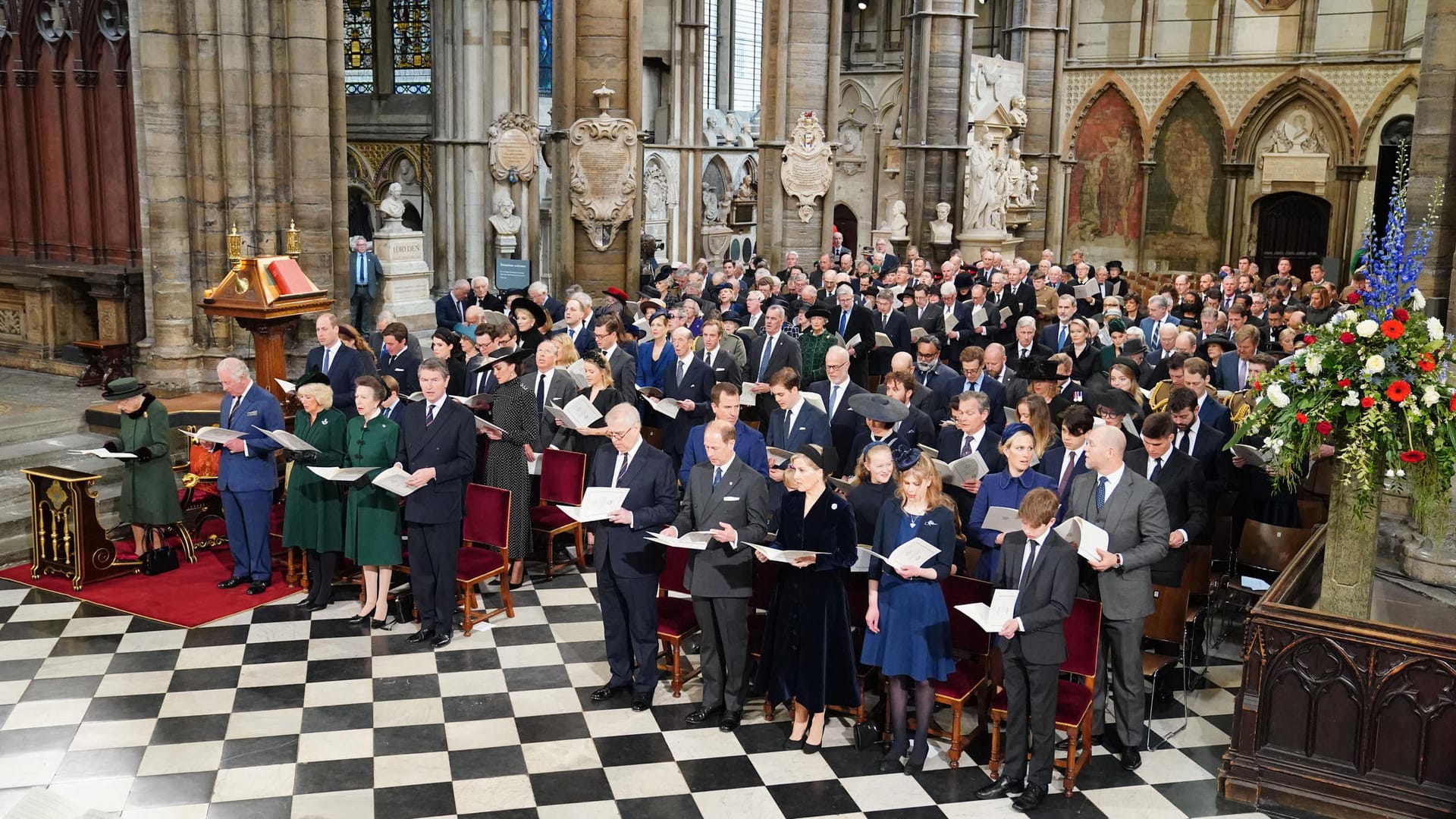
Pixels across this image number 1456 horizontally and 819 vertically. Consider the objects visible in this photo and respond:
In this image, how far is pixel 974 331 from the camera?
47.0 ft

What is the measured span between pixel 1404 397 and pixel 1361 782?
1.88 m

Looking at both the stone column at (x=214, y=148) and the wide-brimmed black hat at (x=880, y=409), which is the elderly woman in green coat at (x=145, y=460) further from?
the wide-brimmed black hat at (x=880, y=409)

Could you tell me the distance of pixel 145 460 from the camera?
9398mm

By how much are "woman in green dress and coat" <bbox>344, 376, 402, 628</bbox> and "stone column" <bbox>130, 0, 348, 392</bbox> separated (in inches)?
182

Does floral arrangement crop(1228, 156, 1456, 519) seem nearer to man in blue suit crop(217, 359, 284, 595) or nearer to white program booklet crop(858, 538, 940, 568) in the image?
white program booklet crop(858, 538, 940, 568)

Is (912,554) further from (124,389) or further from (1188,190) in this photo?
(1188,190)

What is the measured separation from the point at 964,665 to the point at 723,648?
1301 millimetres

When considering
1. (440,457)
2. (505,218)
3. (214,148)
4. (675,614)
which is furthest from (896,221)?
(675,614)

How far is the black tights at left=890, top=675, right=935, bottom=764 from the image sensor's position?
22.2ft

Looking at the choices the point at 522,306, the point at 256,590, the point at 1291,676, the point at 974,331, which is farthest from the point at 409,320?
the point at 1291,676

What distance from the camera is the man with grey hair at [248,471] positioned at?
9.09 m

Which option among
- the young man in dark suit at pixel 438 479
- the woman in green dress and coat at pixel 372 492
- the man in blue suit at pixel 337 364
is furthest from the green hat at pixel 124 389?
the young man in dark suit at pixel 438 479

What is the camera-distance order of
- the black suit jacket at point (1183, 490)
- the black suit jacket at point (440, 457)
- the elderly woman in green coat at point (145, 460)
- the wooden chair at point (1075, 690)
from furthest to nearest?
1. the elderly woman in green coat at point (145, 460)
2. the black suit jacket at point (440, 457)
3. the black suit jacket at point (1183, 490)
4. the wooden chair at point (1075, 690)

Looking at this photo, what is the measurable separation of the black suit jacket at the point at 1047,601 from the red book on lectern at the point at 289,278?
6.92 meters
